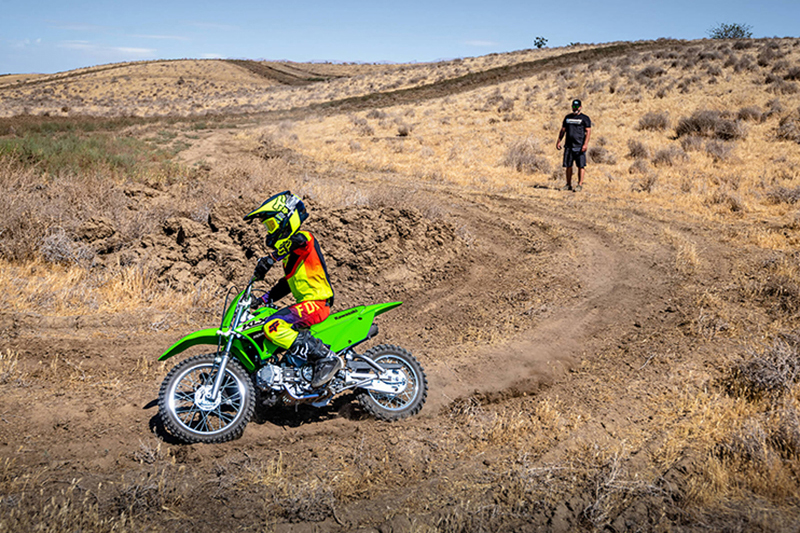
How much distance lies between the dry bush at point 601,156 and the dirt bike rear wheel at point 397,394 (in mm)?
15236

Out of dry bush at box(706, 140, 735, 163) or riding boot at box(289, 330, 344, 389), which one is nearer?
riding boot at box(289, 330, 344, 389)

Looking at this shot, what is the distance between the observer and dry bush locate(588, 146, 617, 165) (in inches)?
702

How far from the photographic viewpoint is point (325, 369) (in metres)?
4.67

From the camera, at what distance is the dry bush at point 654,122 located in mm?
21156

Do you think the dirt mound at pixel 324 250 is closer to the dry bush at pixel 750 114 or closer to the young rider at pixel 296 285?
the young rider at pixel 296 285

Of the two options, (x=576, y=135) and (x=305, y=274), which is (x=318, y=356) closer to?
(x=305, y=274)

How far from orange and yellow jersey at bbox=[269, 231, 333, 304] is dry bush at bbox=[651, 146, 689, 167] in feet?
50.2

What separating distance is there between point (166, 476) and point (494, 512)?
2514mm

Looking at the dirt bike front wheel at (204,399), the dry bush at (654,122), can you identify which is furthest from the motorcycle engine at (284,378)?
the dry bush at (654,122)

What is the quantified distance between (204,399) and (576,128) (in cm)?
1218

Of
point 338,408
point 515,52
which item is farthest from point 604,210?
point 515,52

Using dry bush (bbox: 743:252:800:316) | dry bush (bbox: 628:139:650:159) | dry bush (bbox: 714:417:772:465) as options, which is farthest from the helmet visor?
dry bush (bbox: 628:139:650:159)

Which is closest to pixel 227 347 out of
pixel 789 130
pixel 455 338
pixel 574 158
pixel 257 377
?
pixel 257 377

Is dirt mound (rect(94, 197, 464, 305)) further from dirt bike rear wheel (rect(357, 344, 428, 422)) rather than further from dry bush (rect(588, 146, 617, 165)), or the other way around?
dry bush (rect(588, 146, 617, 165))
